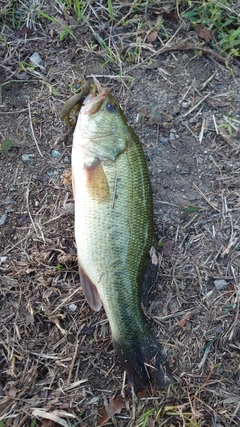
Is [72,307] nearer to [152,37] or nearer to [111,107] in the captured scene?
[111,107]

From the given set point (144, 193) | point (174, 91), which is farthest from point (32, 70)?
point (144, 193)

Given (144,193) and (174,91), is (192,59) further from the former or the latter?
(144,193)

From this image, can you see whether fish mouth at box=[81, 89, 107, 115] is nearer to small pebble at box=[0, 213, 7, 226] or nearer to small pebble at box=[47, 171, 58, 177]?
small pebble at box=[47, 171, 58, 177]

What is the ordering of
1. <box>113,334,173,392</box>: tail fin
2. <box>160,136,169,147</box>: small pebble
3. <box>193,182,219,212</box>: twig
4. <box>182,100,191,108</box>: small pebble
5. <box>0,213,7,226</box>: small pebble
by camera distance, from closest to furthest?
<box>113,334,173,392</box>: tail fin < <box>0,213,7,226</box>: small pebble < <box>193,182,219,212</box>: twig < <box>160,136,169,147</box>: small pebble < <box>182,100,191,108</box>: small pebble

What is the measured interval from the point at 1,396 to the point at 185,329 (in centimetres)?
144

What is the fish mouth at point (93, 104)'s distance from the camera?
331 cm

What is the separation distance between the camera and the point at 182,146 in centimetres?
375

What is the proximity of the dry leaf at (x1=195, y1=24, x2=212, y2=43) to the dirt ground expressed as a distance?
0.23 feet

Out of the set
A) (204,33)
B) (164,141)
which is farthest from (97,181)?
(204,33)

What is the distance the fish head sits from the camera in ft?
10.6

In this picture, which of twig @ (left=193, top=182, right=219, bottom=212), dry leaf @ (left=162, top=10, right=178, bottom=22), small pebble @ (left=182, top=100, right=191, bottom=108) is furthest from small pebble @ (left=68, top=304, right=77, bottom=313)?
dry leaf @ (left=162, top=10, right=178, bottom=22)

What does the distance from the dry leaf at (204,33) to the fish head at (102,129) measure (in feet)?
4.24

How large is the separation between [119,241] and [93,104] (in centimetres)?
111

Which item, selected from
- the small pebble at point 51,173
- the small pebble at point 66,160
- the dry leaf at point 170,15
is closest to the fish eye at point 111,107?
the small pebble at point 66,160
